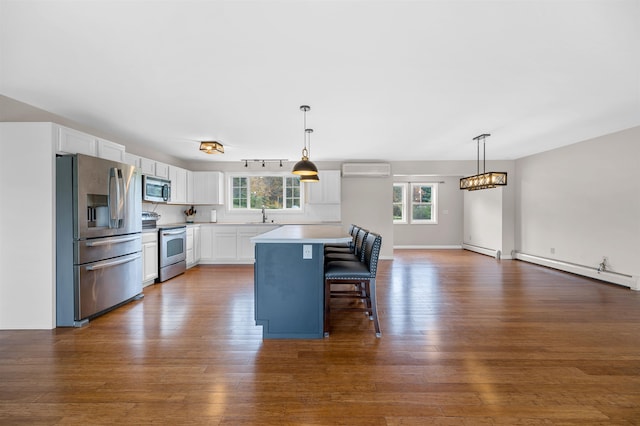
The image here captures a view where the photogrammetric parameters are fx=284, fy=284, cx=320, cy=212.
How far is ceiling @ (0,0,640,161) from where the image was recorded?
1.74m

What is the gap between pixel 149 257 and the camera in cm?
445

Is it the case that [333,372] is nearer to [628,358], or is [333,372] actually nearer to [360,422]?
[360,422]

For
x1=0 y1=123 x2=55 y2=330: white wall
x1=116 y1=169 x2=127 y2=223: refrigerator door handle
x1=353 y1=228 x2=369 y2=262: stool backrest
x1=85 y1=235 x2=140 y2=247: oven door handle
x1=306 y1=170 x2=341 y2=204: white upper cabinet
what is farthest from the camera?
x1=306 y1=170 x2=341 y2=204: white upper cabinet

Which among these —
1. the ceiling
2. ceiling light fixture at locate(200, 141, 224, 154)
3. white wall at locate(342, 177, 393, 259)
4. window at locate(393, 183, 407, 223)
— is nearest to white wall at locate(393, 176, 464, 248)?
→ window at locate(393, 183, 407, 223)

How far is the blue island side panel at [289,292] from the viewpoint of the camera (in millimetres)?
2646

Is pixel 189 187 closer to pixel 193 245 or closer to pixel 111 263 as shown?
pixel 193 245

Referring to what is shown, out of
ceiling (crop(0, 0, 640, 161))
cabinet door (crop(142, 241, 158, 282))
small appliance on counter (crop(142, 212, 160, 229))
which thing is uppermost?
ceiling (crop(0, 0, 640, 161))

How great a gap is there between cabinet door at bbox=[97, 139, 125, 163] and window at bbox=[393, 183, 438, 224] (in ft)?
24.0

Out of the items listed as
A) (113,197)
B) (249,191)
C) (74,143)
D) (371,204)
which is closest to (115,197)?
(113,197)

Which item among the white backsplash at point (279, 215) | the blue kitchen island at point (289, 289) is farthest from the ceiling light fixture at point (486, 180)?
the blue kitchen island at point (289, 289)

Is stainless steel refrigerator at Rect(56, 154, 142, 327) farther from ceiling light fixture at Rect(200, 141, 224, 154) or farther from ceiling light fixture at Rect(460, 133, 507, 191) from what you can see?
ceiling light fixture at Rect(460, 133, 507, 191)

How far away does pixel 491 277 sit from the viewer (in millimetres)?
5000

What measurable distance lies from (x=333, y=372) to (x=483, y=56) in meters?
2.64

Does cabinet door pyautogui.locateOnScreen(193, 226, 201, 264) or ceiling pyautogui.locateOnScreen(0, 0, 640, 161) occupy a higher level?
ceiling pyautogui.locateOnScreen(0, 0, 640, 161)
